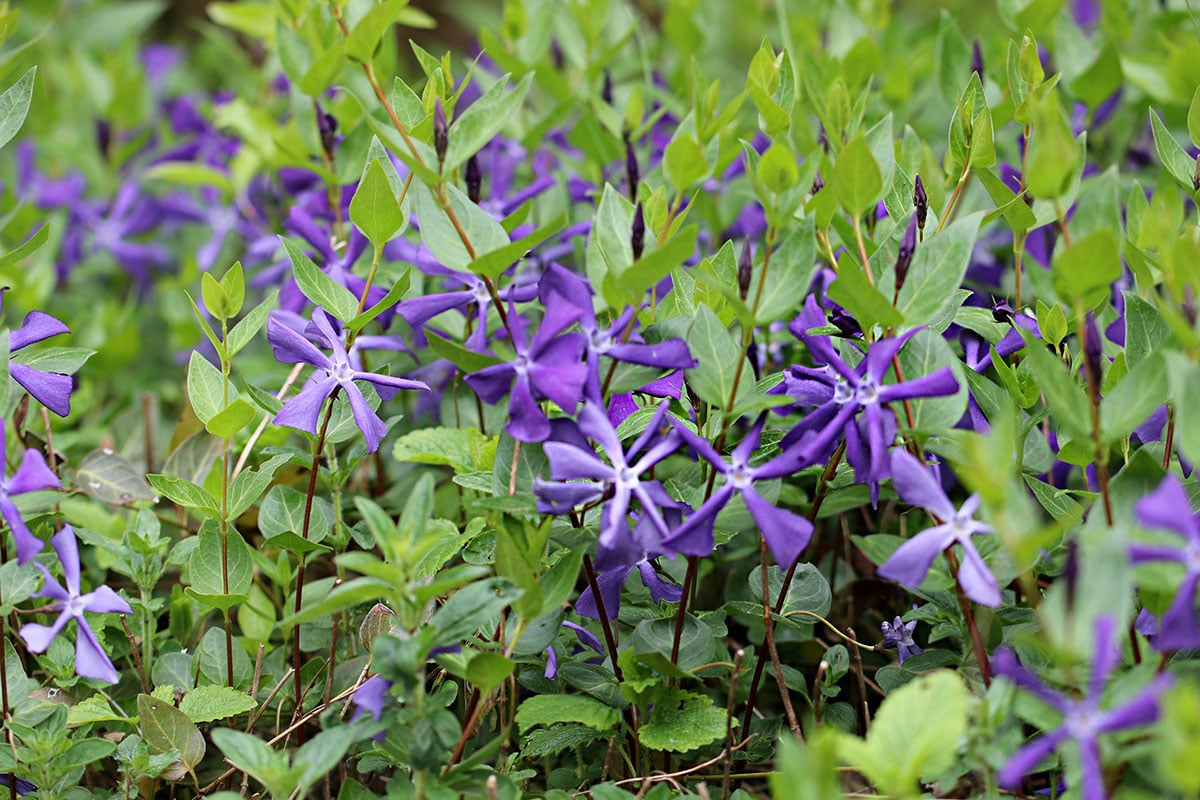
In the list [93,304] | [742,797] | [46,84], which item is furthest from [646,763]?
[46,84]

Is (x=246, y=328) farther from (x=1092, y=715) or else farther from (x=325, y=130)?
(x=1092, y=715)

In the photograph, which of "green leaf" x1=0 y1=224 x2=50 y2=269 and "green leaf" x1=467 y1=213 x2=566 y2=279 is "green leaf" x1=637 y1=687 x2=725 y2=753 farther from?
"green leaf" x1=0 y1=224 x2=50 y2=269

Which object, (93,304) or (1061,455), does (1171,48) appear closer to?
(1061,455)

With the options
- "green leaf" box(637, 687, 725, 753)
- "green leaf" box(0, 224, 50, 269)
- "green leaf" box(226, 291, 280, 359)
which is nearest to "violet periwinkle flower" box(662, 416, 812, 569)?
"green leaf" box(637, 687, 725, 753)

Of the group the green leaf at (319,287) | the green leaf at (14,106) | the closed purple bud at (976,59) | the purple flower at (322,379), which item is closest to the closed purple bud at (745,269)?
the purple flower at (322,379)

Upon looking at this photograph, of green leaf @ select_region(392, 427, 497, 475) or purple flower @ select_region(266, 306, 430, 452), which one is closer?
purple flower @ select_region(266, 306, 430, 452)

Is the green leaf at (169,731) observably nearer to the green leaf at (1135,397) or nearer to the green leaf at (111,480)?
the green leaf at (111,480)

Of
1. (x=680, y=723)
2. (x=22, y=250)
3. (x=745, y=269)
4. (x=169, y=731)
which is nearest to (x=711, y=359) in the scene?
(x=745, y=269)
